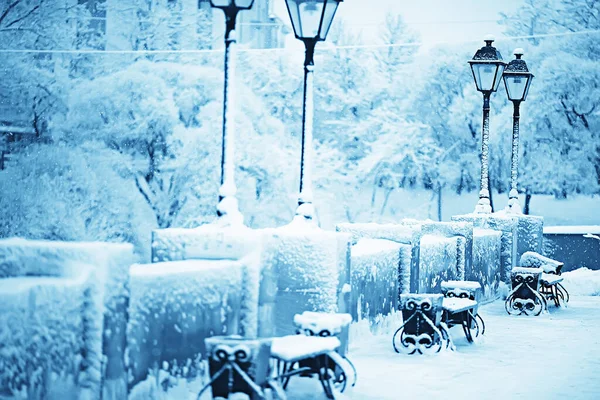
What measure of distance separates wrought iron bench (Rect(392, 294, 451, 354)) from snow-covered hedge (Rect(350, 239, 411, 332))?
1.65 ft

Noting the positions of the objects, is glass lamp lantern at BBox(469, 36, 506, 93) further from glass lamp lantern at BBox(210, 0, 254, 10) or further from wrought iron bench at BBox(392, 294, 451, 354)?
glass lamp lantern at BBox(210, 0, 254, 10)

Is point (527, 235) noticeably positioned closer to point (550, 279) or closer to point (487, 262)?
point (487, 262)

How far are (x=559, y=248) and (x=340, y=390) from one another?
23.0 metres

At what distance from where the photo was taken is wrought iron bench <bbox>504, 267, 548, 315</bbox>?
13430 mm

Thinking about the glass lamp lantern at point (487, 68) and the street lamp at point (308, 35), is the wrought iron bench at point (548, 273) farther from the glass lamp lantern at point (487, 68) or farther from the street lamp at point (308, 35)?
the street lamp at point (308, 35)

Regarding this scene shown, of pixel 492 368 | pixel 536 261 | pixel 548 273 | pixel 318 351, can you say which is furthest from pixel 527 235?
pixel 318 351

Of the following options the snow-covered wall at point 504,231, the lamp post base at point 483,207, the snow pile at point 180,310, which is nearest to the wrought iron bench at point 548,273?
the snow-covered wall at point 504,231

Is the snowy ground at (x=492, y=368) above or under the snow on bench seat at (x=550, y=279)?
under

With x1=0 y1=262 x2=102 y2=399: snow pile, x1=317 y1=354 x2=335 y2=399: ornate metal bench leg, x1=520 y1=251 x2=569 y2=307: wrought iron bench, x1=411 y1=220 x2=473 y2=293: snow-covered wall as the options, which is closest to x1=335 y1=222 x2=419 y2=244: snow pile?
x1=411 y1=220 x2=473 y2=293: snow-covered wall

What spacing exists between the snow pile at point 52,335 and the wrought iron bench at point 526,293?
28.9 ft

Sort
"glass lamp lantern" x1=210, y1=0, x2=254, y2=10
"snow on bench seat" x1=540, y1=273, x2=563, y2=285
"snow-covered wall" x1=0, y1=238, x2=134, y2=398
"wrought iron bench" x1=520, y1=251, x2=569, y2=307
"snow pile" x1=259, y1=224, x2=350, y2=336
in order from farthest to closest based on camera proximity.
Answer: "wrought iron bench" x1=520, y1=251, x2=569, y2=307
"snow on bench seat" x1=540, y1=273, x2=563, y2=285
"snow pile" x1=259, y1=224, x2=350, y2=336
"glass lamp lantern" x1=210, y1=0, x2=254, y2=10
"snow-covered wall" x1=0, y1=238, x2=134, y2=398

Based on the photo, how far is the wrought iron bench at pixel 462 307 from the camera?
9.90 meters

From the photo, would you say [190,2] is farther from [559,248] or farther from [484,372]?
[484,372]

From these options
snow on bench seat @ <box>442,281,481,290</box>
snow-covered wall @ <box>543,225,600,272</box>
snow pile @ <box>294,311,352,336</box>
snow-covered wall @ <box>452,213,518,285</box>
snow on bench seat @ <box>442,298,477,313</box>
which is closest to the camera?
snow pile @ <box>294,311,352,336</box>
